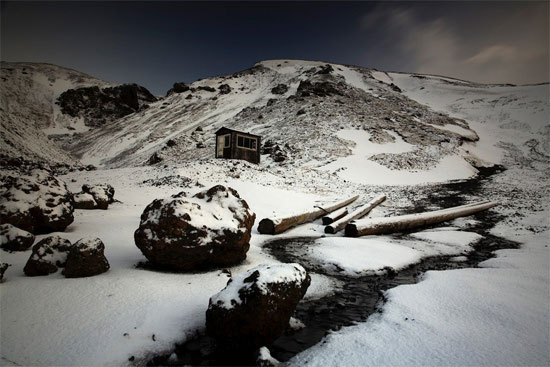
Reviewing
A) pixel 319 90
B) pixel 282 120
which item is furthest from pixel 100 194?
pixel 319 90

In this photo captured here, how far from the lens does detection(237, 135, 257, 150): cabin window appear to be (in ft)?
79.9

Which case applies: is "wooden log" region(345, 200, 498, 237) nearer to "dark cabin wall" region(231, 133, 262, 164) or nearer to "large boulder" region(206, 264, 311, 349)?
"large boulder" region(206, 264, 311, 349)

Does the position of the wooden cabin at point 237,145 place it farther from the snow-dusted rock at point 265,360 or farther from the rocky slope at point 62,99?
the rocky slope at point 62,99

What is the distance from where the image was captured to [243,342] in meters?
3.26

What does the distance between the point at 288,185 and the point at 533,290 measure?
557 inches

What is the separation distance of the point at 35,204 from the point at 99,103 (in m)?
70.4

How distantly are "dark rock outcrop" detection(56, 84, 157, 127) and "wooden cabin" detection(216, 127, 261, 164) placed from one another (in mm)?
48108

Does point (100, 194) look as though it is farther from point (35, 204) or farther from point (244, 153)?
point (244, 153)

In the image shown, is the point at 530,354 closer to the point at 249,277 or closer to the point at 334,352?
the point at 334,352

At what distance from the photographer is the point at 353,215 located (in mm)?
10555

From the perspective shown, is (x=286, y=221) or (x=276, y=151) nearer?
(x=286, y=221)

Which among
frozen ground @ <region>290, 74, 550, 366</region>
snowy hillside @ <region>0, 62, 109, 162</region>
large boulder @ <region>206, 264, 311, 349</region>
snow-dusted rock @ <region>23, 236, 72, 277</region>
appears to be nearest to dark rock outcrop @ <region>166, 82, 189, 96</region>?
snowy hillside @ <region>0, 62, 109, 162</region>

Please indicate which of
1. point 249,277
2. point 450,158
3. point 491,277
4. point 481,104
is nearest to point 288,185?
point 491,277

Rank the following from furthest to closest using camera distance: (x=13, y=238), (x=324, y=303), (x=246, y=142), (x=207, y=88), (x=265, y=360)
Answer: (x=207, y=88), (x=246, y=142), (x=13, y=238), (x=324, y=303), (x=265, y=360)
